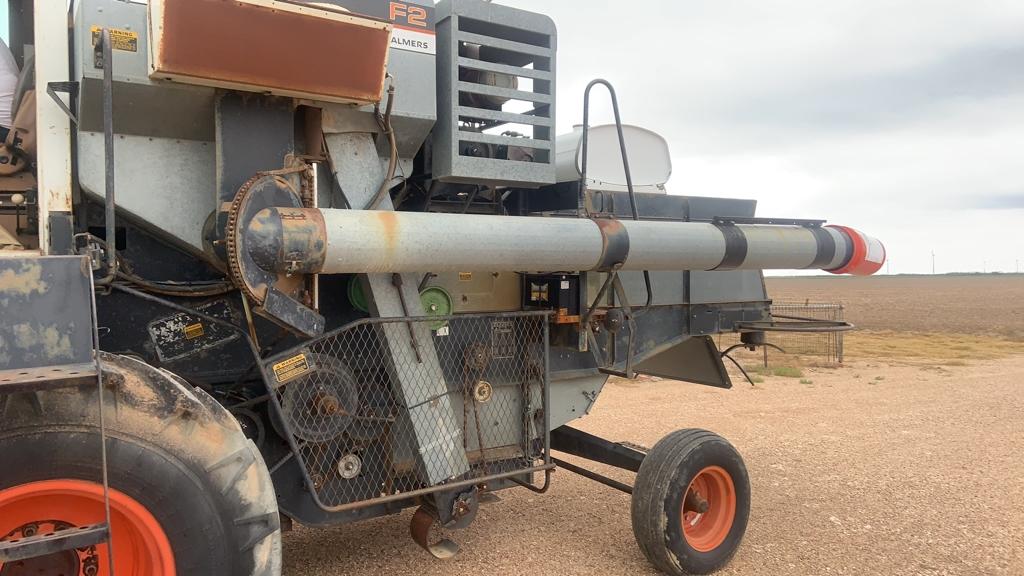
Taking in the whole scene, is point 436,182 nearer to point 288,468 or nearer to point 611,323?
point 611,323

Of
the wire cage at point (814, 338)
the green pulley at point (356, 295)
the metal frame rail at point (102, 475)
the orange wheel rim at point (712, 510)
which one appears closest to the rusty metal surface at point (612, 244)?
the green pulley at point (356, 295)

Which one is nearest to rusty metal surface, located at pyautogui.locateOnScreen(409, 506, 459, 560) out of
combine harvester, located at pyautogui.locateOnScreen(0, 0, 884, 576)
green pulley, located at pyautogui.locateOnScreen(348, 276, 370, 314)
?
combine harvester, located at pyautogui.locateOnScreen(0, 0, 884, 576)

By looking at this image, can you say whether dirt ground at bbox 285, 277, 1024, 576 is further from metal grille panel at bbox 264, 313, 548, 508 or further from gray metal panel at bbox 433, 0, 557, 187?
gray metal panel at bbox 433, 0, 557, 187

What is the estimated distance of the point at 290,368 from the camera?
3.45 m

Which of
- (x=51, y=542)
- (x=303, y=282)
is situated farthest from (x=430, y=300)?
(x=51, y=542)

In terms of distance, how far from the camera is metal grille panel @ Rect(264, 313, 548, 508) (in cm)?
367

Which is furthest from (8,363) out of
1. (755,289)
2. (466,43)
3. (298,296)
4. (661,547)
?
(755,289)

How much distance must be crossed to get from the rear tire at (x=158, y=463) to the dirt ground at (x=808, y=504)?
211 centimetres

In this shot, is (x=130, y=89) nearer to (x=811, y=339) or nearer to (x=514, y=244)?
(x=514, y=244)

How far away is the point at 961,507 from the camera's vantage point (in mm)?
6066

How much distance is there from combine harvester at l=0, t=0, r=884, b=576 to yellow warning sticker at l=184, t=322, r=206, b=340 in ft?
0.08

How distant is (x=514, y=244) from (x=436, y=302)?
807mm

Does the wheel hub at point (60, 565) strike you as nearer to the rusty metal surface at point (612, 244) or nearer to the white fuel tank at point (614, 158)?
the rusty metal surface at point (612, 244)

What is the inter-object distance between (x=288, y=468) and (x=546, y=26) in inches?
110
